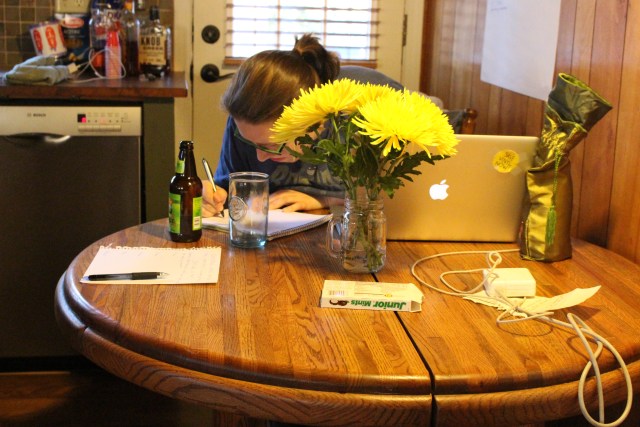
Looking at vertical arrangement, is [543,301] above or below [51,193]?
above

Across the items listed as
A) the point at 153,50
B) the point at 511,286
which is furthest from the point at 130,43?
the point at 511,286

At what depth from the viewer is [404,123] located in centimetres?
133

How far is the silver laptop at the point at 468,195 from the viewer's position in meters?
1.67

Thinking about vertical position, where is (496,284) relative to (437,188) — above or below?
below

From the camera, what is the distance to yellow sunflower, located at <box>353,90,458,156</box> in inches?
52.4

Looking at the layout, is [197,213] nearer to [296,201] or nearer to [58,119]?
[296,201]

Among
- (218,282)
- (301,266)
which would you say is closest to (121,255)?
(218,282)

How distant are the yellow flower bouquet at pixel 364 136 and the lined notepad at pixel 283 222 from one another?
0.83 feet

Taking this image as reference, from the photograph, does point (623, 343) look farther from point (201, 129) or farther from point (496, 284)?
point (201, 129)

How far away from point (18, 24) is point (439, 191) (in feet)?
7.25

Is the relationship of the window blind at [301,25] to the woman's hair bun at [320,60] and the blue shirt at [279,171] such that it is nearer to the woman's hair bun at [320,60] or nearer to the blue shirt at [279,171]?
the blue shirt at [279,171]

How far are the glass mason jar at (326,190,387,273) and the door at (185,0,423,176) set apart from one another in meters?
2.05

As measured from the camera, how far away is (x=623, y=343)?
121 centimetres

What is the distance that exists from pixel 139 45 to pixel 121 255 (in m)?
1.66
